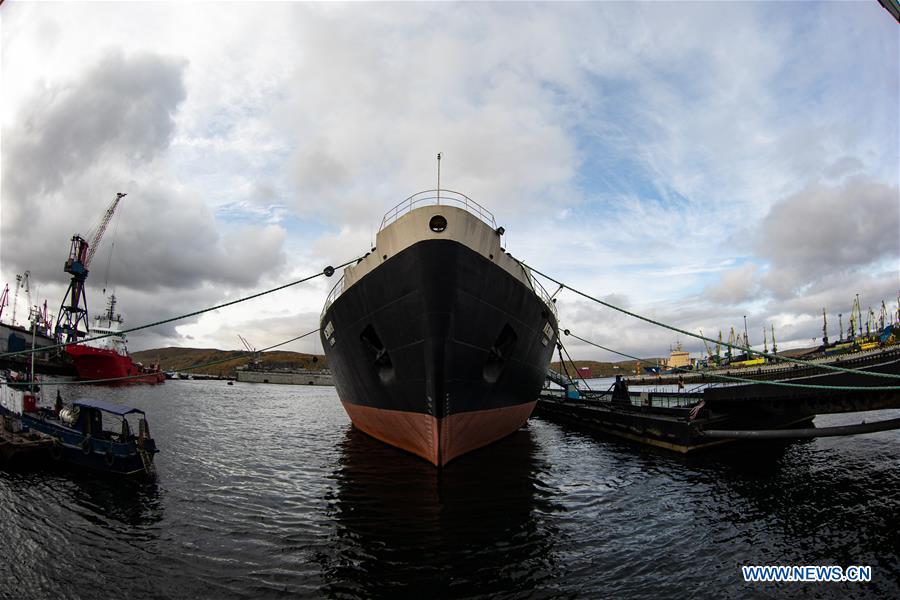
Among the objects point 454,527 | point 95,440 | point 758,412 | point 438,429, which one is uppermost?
point 438,429

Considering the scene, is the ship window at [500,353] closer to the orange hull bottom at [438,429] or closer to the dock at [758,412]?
the orange hull bottom at [438,429]

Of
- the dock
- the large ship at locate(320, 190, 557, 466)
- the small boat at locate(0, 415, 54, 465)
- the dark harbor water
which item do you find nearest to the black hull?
the large ship at locate(320, 190, 557, 466)

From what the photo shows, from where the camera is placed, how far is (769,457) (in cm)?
1398

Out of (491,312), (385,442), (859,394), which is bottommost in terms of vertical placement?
(385,442)

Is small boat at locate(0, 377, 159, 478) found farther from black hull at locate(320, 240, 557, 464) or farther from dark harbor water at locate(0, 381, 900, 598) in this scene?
black hull at locate(320, 240, 557, 464)

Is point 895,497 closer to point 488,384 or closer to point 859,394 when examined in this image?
point 859,394

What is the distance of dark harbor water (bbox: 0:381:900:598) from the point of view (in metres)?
5.91

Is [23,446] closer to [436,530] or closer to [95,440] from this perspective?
[95,440]

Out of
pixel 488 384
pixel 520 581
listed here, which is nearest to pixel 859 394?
pixel 488 384

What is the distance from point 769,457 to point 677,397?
9731 mm

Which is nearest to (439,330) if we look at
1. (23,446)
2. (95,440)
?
(95,440)

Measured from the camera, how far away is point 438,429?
10.6m

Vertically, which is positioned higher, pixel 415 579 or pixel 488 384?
pixel 488 384

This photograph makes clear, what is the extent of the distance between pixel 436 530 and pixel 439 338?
4251 millimetres
